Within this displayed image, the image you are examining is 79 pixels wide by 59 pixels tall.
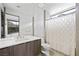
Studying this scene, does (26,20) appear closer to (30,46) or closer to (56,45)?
(30,46)

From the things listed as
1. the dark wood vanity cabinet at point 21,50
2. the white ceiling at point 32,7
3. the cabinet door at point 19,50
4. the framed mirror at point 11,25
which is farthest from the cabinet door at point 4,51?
the white ceiling at point 32,7

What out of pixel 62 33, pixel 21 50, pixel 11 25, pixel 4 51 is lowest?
pixel 21 50

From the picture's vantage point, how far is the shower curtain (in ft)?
A: 8.94

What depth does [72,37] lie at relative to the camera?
2705mm

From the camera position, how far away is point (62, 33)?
317 centimetres

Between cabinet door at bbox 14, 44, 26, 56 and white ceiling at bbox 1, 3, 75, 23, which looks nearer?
cabinet door at bbox 14, 44, 26, 56

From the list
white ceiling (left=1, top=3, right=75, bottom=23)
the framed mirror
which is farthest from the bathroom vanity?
white ceiling (left=1, top=3, right=75, bottom=23)

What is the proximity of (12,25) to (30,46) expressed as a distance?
0.76m

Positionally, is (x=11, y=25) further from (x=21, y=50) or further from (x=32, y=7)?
(x=32, y=7)

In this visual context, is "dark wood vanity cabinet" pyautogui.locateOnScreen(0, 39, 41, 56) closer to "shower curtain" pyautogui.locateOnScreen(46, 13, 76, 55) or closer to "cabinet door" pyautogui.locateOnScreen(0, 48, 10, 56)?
"cabinet door" pyautogui.locateOnScreen(0, 48, 10, 56)

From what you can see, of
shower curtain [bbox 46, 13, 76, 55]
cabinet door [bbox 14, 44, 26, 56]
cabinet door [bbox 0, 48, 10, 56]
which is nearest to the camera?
cabinet door [bbox 0, 48, 10, 56]

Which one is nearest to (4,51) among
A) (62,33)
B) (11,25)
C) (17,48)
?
(17,48)

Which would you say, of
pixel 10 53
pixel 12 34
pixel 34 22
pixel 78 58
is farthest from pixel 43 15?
pixel 78 58

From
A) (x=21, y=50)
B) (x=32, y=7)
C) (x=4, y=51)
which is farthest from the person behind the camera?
(x=32, y=7)
